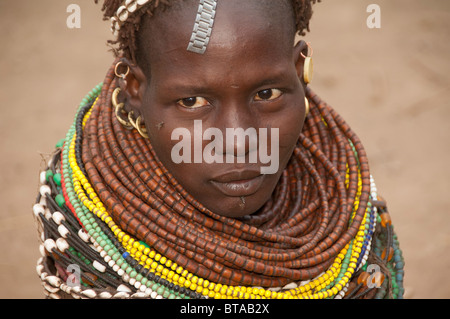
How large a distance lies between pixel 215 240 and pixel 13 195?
2514 mm

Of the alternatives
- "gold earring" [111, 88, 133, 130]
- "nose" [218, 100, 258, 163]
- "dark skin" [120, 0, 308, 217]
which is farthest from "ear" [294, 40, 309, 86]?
"gold earring" [111, 88, 133, 130]

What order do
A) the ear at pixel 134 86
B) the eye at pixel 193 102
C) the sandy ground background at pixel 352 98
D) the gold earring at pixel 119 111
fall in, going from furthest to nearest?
the sandy ground background at pixel 352 98, the gold earring at pixel 119 111, the ear at pixel 134 86, the eye at pixel 193 102

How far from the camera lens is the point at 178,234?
6.06 ft

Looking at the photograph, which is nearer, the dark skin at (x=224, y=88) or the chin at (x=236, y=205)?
the dark skin at (x=224, y=88)

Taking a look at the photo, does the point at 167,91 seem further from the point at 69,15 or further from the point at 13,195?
the point at 69,15

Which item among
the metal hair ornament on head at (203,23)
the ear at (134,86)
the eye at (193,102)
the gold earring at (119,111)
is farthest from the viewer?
the gold earring at (119,111)

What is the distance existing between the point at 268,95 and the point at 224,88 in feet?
0.60

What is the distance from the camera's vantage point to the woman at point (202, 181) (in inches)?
66.4

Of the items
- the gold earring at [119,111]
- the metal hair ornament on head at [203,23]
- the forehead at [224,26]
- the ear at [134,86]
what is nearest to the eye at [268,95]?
the forehead at [224,26]

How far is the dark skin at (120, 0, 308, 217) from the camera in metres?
1.66

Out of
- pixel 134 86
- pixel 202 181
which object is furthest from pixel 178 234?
pixel 134 86

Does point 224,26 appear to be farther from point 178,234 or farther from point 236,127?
point 178,234

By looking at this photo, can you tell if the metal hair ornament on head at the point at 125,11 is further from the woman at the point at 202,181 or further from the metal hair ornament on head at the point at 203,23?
the metal hair ornament on head at the point at 203,23

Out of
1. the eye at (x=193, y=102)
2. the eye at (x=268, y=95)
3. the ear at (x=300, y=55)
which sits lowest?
the eye at (x=193, y=102)
